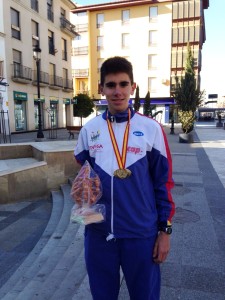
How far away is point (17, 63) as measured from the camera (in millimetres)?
23562

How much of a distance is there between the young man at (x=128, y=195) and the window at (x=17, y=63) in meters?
22.9

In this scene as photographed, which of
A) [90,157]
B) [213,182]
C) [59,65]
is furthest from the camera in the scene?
[59,65]

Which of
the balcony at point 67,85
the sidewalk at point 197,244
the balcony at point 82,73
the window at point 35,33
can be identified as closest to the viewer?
the sidewalk at point 197,244

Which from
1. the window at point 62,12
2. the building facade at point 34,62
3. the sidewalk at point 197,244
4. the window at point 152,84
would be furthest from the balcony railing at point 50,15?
the sidewalk at point 197,244

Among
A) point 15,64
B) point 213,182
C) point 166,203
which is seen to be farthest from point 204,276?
point 15,64

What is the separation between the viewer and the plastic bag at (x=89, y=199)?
194cm

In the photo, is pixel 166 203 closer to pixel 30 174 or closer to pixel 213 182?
pixel 30 174

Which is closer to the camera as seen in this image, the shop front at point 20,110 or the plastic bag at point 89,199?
the plastic bag at point 89,199

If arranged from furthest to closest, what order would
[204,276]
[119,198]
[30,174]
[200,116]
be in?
[200,116], [30,174], [204,276], [119,198]

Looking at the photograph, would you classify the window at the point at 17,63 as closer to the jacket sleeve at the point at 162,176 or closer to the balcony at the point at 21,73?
the balcony at the point at 21,73

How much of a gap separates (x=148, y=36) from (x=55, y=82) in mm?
19618

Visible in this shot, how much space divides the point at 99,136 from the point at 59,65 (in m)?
30.9

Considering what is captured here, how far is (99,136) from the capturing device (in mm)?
2027

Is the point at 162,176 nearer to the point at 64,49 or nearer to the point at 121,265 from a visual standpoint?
the point at 121,265
